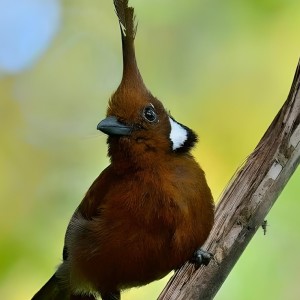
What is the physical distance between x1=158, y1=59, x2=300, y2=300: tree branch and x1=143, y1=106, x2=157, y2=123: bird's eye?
1.95 ft

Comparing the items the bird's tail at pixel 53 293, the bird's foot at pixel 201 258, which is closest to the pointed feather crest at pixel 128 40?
the bird's foot at pixel 201 258

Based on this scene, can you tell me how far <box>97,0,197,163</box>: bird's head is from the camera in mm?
4188

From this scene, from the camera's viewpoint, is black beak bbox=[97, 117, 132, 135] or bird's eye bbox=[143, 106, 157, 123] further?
bird's eye bbox=[143, 106, 157, 123]

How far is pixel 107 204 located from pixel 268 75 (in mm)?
2394

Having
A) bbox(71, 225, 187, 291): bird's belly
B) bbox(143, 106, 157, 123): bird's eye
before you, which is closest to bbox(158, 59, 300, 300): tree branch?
bbox(71, 225, 187, 291): bird's belly

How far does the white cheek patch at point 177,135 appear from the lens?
4375 mm

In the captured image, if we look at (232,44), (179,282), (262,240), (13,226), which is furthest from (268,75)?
(179,282)

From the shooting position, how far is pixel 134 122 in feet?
14.0

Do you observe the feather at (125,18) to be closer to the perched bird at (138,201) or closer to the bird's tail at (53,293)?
the perched bird at (138,201)

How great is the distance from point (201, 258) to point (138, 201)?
1.37 ft

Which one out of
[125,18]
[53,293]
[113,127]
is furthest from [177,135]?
[53,293]

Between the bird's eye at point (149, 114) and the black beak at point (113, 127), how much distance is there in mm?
133

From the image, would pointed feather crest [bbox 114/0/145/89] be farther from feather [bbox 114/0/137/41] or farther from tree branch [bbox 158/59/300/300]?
tree branch [bbox 158/59/300/300]

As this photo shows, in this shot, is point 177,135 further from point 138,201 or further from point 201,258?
point 201,258
